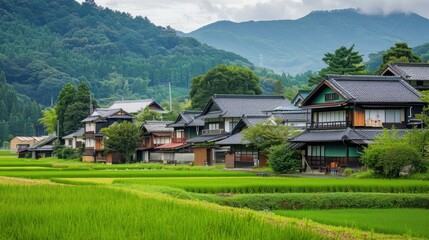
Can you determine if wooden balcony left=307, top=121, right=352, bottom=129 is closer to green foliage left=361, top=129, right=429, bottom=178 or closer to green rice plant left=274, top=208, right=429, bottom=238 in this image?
green foliage left=361, top=129, right=429, bottom=178

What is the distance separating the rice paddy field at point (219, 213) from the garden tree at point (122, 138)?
4159 centimetres

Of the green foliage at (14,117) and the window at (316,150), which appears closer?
the window at (316,150)

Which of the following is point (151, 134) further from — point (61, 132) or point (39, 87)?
point (39, 87)

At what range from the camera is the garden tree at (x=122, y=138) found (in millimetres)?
65812

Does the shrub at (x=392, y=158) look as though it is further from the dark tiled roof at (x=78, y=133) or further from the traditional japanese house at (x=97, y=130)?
the dark tiled roof at (x=78, y=133)

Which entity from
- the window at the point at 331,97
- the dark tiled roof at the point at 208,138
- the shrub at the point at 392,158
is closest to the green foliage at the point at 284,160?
the window at the point at 331,97

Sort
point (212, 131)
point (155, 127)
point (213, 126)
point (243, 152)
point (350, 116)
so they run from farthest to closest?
Answer: 1. point (155, 127)
2. point (213, 126)
3. point (212, 131)
4. point (243, 152)
5. point (350, 116)

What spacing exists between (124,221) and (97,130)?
64.9 metres

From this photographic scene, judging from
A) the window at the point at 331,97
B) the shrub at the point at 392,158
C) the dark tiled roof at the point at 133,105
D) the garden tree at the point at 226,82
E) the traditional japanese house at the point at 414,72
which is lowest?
the shrub at the point at 392,158

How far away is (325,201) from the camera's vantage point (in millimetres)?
21359

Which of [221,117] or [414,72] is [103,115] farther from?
[414,72]

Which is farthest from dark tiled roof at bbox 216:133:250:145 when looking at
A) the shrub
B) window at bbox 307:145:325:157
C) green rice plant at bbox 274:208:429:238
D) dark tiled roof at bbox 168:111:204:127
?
green rice plant at bbox 274:208:429:238

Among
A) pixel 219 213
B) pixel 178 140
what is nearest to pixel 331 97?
pixel 178 140

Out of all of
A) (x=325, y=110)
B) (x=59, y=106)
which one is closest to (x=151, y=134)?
(x=59, y=106)
